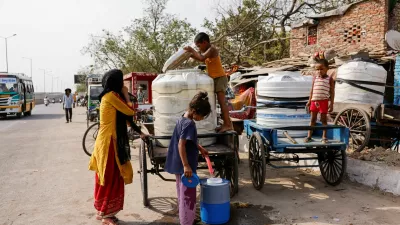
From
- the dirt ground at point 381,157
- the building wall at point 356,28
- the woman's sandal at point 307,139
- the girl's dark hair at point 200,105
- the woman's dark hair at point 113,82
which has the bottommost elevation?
the dirt ground at point 381,157

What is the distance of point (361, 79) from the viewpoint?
697 centimetres

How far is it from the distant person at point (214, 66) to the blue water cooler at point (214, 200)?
1397 millimetres

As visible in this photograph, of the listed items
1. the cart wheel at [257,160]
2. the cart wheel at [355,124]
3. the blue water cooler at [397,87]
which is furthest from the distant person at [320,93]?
the blue water cooler at [397,87]

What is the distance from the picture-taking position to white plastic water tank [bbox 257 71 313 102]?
5133 millimetres

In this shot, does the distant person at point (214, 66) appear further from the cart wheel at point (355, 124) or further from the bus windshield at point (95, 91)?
the bus windshield at point (95, 91)

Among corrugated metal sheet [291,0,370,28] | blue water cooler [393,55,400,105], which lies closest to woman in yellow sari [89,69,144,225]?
blue water cooler [393,55,400,105]

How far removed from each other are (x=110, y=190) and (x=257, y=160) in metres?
2.17

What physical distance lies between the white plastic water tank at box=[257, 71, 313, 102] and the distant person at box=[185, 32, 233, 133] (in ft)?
2.33

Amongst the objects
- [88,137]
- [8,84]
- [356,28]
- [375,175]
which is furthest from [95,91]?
[375,175]

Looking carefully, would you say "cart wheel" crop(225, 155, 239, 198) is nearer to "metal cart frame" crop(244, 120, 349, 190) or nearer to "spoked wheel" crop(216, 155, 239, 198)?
"spoked wheel" crop(216, 155, 239, 198)

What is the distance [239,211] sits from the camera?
4.28 meters

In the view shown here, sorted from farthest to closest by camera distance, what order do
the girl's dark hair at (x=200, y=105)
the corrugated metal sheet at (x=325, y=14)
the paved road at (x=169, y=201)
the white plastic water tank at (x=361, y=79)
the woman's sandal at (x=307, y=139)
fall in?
the corrugated metal sheet at (x=325, y=14) < the white plastic water tank at (x=361, y=79) < the woman's sandal at (x=307, y=139) < the paved road at (x=169, y=201) < the girl's dark hair at (x=200, y=105)

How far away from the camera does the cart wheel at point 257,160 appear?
4.71 m

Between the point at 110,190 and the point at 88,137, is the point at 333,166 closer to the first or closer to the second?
the point at 110,190
